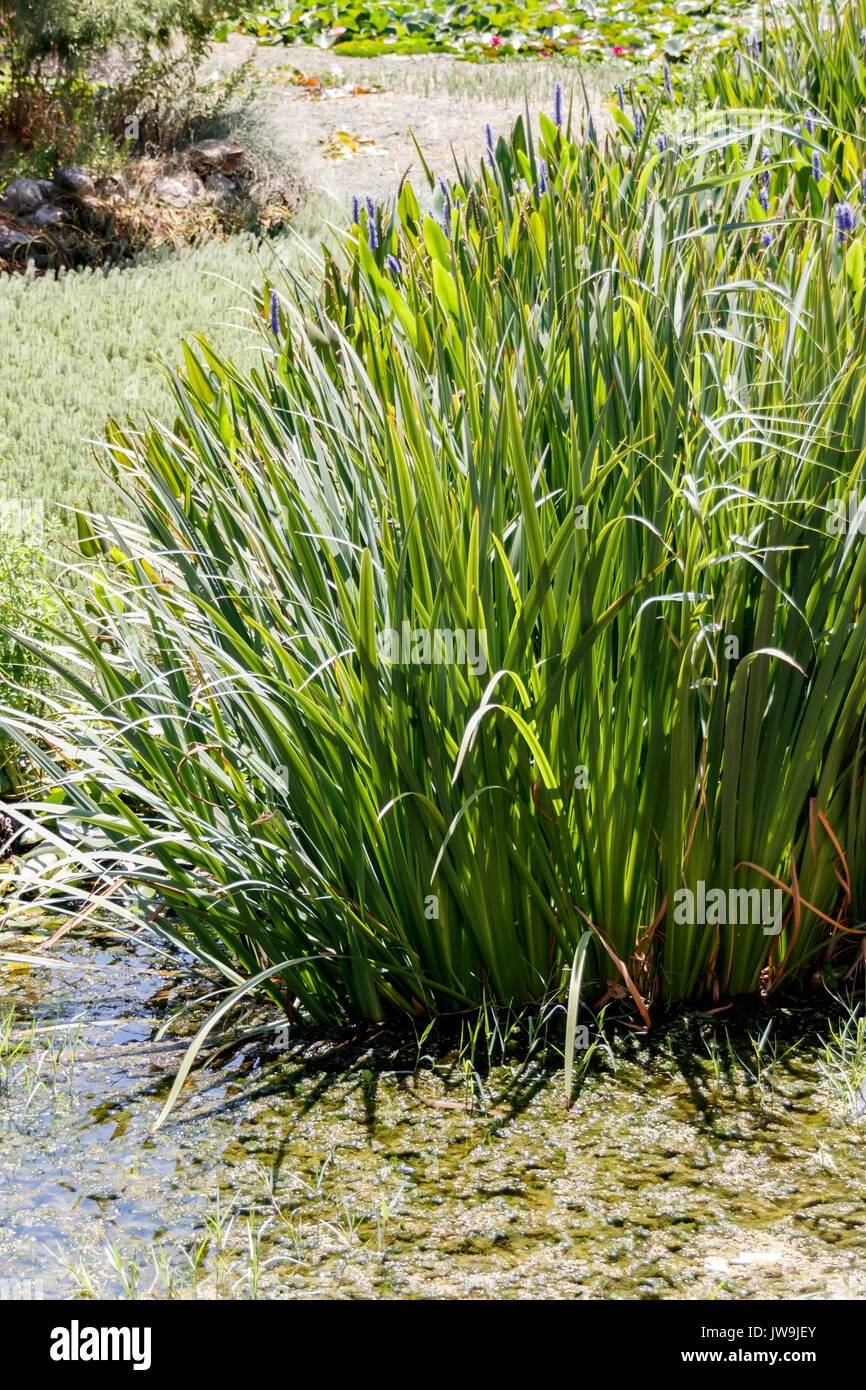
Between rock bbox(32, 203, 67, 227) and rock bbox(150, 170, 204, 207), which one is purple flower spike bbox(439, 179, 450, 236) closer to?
rock bbox(32, 203, 67, 227)

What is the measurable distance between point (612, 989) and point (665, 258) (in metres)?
1.63

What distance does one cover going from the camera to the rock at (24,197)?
32.9ft

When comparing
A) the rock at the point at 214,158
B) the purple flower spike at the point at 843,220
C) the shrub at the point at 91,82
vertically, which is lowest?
the purple flower spike at the point at 843,220

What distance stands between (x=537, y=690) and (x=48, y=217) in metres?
9.44

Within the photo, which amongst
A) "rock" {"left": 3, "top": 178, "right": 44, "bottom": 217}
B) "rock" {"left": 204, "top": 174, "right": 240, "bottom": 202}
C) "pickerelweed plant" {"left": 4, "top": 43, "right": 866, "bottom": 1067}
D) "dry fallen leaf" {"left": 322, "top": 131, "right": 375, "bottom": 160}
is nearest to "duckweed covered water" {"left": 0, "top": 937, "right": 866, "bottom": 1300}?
"pickerelweed plant" {"left": 4, "top": 43, "right": 866, "bottom": 1067}

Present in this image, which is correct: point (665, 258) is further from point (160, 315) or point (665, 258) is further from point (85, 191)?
point (85, 191)

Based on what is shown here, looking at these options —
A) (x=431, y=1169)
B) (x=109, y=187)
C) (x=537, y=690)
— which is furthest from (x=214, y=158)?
(x=431, y=1169)

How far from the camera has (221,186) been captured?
1073 centimetres

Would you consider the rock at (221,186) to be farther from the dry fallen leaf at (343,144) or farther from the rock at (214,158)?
the dry fallen leaf at (343,144)

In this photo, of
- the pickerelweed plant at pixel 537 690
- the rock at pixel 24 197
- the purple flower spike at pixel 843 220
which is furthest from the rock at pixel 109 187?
the pickerelweed plant at pixel 537 690

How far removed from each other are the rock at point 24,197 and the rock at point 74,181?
7.7 inches

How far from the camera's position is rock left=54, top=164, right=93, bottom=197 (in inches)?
397

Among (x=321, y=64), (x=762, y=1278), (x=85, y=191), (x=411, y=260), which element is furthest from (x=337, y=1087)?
(x=321, y=64)

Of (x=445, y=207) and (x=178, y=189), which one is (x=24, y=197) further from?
(x=445, y=207)
